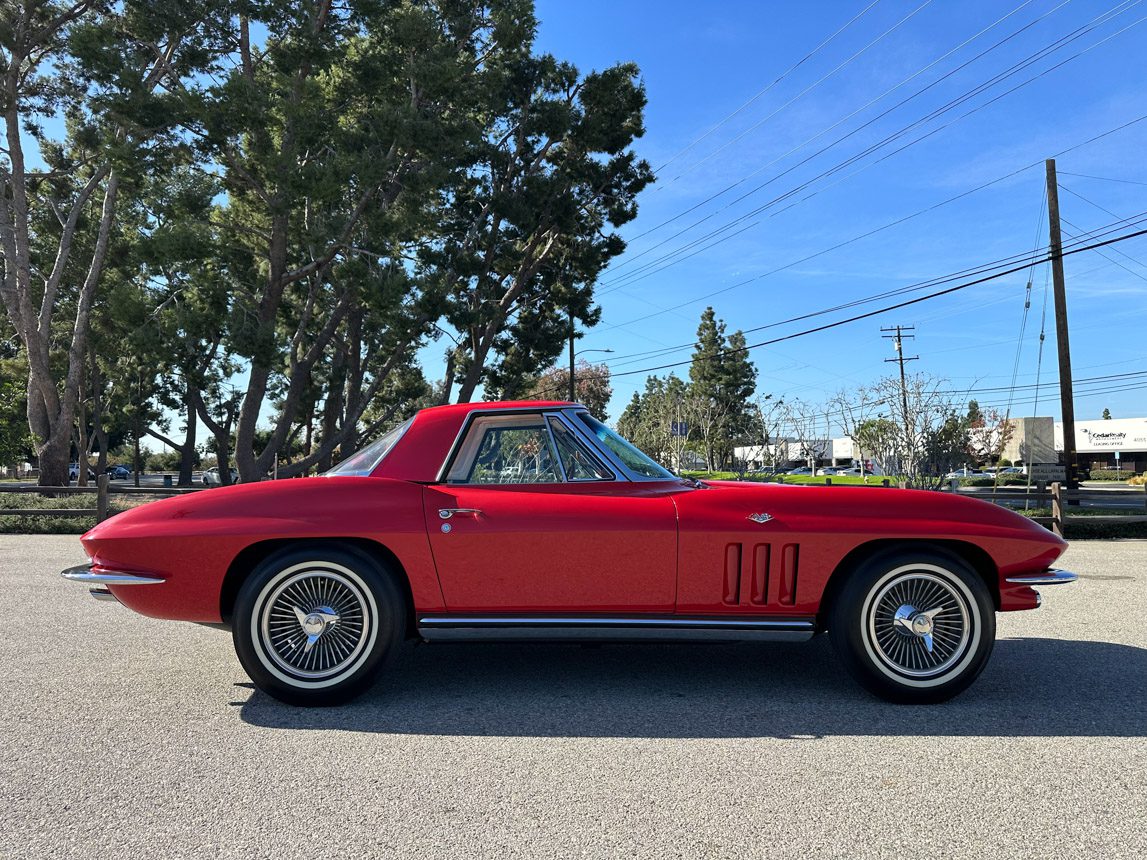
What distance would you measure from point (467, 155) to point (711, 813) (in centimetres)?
2245

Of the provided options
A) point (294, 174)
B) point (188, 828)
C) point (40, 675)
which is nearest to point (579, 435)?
point (188, 828)

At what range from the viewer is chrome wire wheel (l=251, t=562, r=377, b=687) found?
A: 3.75 m

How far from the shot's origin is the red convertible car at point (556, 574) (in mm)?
3750

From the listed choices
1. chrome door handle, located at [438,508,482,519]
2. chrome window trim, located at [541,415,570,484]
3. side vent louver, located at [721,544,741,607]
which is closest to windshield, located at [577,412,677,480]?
chrome window trim, located at [541,415,570,484]

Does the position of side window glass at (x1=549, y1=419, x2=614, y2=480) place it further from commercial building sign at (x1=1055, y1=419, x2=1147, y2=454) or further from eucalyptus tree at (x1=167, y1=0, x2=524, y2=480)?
commercial building sign at (x1=1055, y1=419, x2=1147, y2=454)

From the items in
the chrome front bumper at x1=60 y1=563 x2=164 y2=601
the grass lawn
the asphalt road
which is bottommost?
the asphalt road

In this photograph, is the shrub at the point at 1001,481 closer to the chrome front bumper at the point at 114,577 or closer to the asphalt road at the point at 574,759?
the asphalt road at the point at 574,759

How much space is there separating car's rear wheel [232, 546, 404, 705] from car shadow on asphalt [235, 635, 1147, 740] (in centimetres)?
13

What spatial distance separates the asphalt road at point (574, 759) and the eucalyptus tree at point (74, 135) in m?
16.9

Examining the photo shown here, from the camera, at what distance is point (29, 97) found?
2277 centimetres

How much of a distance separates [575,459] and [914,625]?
6.00ft

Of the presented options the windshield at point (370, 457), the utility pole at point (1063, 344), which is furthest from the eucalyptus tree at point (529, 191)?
the windshield at point (370, 457)

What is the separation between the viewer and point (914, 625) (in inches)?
149

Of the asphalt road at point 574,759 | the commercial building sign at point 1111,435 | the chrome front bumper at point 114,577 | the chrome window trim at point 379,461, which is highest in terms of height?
the commercial building sign at point 1111,435
